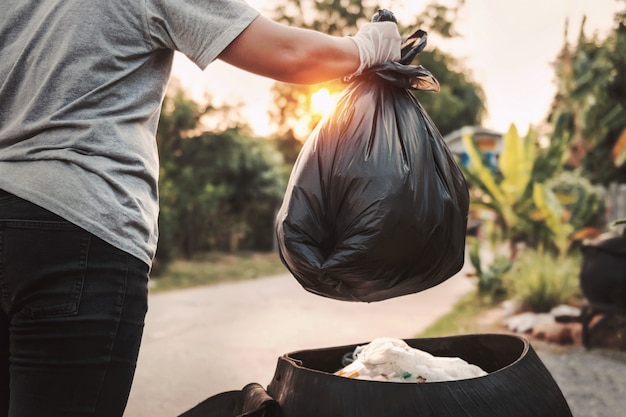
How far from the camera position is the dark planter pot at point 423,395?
1.42m

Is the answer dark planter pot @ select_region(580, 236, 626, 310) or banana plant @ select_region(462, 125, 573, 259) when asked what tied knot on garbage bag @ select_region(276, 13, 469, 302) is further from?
banana plant @ select_region(462, 125, 573, 259)

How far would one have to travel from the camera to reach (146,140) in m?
1.40

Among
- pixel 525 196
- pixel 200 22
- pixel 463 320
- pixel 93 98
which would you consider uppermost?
pixel 200 22

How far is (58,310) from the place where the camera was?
1.23 m

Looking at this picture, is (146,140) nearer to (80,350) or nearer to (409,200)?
(80,350)

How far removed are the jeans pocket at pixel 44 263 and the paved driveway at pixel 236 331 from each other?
8.77 ft

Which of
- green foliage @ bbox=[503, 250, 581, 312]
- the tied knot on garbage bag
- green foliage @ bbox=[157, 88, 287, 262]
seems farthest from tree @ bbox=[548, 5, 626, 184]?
green foliage @ bbox=[157, 88, 287, 262]

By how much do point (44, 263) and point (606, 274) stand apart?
15.4 feet

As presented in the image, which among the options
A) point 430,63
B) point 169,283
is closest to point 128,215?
point 169,283

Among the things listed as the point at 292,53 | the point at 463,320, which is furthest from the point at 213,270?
the point at 292,53

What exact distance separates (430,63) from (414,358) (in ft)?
→ 72.3

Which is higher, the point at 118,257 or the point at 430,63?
the point at 430,63

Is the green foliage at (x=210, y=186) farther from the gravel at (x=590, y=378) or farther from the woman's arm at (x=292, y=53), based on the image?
the woman's arm at (x=292, y=53)

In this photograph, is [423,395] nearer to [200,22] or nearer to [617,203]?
[200,22]
